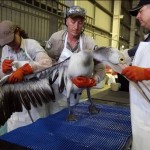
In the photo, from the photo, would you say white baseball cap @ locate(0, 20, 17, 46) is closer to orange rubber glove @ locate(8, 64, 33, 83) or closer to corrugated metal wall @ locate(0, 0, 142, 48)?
orange rubber glove @ locate(8, 64, 33, 83)

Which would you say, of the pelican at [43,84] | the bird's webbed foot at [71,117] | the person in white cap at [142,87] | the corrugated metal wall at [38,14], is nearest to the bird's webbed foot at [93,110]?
the pelican at [43,84]

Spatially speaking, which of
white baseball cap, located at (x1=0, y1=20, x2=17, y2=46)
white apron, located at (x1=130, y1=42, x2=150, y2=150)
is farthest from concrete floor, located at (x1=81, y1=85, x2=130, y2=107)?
white apron, located at (x1=130, y1=42, x2=150, y2=150)

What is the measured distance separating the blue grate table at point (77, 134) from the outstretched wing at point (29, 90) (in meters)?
0.17

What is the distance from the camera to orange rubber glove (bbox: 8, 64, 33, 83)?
4.51 ft

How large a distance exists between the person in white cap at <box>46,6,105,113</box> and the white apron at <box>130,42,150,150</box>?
0.50m

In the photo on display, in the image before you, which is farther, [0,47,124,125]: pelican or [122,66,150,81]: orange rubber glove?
[0,47,124,125]: pelican

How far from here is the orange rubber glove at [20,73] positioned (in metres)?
1.37

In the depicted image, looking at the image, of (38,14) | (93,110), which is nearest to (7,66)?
(93,110)

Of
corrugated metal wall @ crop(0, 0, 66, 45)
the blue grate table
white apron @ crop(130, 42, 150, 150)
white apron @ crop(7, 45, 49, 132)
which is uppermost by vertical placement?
corrugated metal wall @ crop(0, 0, 66, 45)

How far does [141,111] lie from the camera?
1.00 meters

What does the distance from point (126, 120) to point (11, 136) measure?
0.72 m

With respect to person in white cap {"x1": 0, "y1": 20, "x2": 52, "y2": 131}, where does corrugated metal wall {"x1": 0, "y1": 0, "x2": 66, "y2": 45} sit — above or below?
above

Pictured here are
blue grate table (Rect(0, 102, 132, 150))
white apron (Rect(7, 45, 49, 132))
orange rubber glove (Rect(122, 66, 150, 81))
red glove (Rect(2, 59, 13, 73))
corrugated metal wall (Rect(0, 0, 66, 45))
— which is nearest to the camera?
orange rubber glove (Rect(122, 66, 150, 81))

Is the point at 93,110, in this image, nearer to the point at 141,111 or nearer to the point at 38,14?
the point at 141,111
